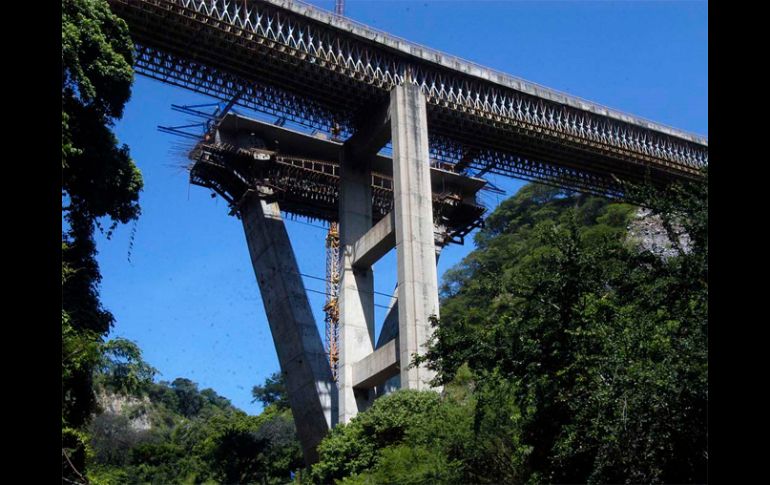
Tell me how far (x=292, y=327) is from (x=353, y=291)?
283cm

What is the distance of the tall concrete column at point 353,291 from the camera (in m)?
33.6

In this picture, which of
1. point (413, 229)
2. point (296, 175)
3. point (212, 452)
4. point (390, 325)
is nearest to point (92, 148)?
point (413, 229)

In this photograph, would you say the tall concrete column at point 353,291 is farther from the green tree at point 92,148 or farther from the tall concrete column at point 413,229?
the green tree at point 92,148

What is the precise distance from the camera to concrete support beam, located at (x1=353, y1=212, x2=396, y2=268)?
1322 inches

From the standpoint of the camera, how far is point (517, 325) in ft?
65.2

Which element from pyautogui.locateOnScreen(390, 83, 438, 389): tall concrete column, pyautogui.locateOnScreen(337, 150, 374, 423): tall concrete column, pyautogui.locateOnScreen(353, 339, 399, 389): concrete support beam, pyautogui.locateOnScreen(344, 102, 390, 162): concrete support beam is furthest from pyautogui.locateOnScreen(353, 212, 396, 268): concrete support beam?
pyautogui.locateOnScreen(353, 339, 399, 389): concrete support beam

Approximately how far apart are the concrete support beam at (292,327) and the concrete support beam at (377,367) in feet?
7.04

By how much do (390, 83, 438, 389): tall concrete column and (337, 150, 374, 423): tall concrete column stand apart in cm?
394

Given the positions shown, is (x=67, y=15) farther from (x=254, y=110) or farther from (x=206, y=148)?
(x=206, y=148)

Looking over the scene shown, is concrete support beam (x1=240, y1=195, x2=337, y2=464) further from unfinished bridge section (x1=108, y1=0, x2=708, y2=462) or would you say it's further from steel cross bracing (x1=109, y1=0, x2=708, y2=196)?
steel cross bracing (x1=109, y1=0, x2=708, y2=196)

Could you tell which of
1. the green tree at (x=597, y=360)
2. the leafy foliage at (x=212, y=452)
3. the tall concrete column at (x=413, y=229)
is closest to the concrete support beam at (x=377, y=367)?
the tall concrete column at (x=413, y=229)
